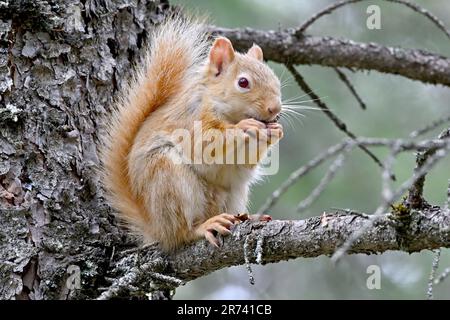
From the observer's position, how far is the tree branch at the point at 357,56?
2967mm

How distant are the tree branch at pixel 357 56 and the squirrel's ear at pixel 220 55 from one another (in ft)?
0.85

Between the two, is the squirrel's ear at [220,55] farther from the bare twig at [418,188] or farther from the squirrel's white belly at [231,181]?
the bare twig at [418,188]

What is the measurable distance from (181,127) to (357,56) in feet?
2.53

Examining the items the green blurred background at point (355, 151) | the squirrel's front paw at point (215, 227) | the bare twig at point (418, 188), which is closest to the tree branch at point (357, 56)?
the squirrel's front paw at point (215, 227)

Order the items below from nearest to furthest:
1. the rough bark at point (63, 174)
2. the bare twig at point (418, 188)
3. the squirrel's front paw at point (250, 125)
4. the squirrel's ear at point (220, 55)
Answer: the bare twig at point (418, 188)
the rough bark at point (63, 174)
the squirrel's front paw at point (250, 125)
the squirrel's ear at point (220, 55)

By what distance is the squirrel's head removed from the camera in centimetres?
269

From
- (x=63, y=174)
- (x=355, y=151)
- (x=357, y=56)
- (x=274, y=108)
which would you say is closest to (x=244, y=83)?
(x=274, y=108)

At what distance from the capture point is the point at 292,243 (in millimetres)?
2105

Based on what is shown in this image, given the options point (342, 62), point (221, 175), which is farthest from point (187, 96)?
point (342, 62)

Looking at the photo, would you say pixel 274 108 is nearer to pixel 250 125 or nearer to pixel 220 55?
pixel 250 125

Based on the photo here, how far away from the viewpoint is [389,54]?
9.77ft

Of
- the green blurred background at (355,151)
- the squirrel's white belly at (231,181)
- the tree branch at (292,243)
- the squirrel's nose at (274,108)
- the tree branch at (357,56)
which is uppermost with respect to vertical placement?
the green blurred background at (355,151)

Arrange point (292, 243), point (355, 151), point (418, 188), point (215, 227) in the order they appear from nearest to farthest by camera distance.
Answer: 1. point (418, 188)
2. point (292, 243)
3. point (215, 227)
4. point (355, 151)

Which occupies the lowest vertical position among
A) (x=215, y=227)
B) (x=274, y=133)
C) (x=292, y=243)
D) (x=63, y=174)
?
(x=292, y=243)
